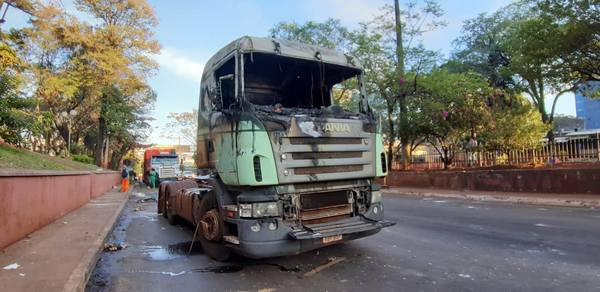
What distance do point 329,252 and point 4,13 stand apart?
2731cm

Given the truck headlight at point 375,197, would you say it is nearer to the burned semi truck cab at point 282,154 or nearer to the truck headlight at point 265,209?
the burned semi truck cab at point 282,154

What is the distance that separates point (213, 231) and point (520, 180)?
14118 millimetres

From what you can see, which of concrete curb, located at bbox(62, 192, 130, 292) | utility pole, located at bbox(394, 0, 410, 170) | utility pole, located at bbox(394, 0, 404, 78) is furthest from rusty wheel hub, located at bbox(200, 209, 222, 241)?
utility pole, located at bbox(394, 0, 404, 78)

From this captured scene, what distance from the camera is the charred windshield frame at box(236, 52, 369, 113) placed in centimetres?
706

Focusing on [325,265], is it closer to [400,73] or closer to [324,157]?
[324,157]

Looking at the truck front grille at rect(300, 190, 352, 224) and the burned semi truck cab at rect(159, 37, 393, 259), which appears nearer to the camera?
the burned semi truck cab at rect(159, 37, 393, 259)

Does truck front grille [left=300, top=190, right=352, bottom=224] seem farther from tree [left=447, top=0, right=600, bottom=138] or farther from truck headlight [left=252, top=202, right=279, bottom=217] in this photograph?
tree [left=447, top=0, right=600, bottom=138]

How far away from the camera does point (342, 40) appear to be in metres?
27.3

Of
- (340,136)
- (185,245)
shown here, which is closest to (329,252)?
(340,136)

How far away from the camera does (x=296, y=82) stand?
765 centimetres

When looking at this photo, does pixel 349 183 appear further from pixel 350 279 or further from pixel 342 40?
pixel 342 40

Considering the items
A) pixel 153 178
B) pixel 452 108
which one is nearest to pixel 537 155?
pixel 452 108

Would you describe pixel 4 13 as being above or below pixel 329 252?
above

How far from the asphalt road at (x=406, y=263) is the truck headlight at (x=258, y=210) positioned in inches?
35.0
